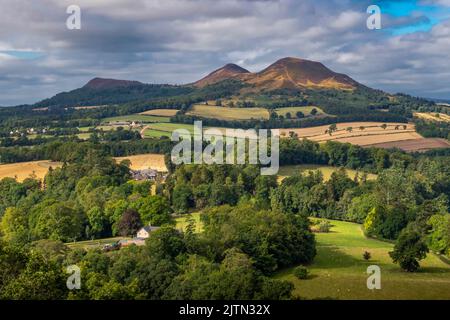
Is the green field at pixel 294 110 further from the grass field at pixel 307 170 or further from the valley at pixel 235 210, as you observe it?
the grass field at pixel 307 170

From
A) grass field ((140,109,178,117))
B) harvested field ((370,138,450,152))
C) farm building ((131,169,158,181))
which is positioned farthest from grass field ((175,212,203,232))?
grass field ((140,109,178,117))

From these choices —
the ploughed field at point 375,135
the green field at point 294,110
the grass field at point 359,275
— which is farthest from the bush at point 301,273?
the green field at point 294,110

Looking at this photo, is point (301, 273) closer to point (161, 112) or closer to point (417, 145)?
point (417, 145)

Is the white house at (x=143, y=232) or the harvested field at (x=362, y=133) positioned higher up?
the harvested field at (x=362, y=133)

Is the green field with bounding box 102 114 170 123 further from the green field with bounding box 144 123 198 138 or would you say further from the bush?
the bush

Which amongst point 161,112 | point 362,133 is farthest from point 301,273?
point 161,112
